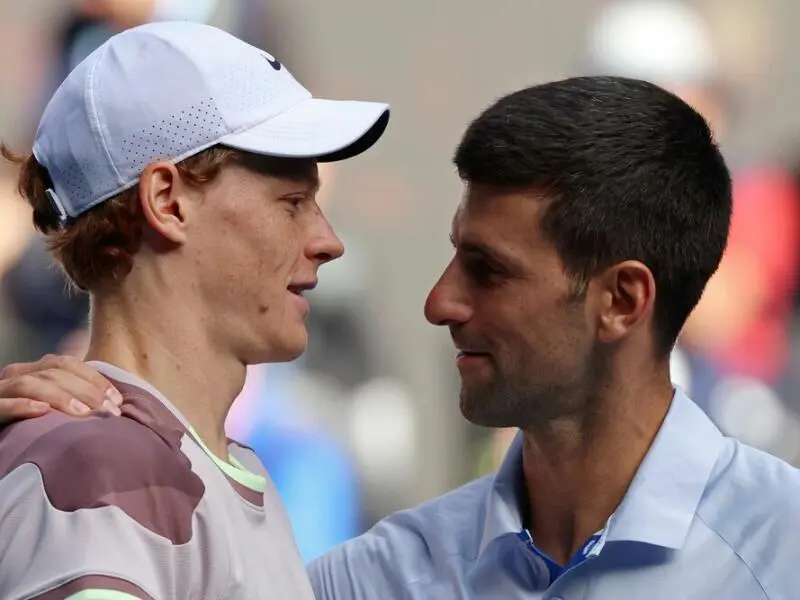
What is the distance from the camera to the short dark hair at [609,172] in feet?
5.82

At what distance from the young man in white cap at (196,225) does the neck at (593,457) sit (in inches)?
17.2

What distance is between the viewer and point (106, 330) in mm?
1376

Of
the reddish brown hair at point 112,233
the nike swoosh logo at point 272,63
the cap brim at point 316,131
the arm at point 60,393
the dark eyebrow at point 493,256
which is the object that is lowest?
the dark eyebrow at point 493,256

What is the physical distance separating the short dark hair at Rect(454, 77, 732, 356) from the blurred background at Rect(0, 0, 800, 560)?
2.32 m

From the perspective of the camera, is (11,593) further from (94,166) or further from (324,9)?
(324,9)

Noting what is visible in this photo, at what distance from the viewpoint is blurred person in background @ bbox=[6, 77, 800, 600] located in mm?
1749

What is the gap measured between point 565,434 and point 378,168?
282 centimetres

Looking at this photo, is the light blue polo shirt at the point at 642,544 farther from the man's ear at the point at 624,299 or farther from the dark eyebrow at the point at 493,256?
the dark eyebrow at the point at 493,256

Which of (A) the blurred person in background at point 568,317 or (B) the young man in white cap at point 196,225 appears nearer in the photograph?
(B) the young man in white cap at point 196,225

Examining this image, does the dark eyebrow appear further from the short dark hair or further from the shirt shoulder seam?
the shirt shoulder seam

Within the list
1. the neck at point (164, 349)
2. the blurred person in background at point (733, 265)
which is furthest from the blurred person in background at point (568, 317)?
the blurred person in background at point (733, 265)

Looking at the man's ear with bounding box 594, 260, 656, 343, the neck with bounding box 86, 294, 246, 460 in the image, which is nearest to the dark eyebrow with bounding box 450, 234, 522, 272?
the man's ear with bounding box 594, 260, 656, 343

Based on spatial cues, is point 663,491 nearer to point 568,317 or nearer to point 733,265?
point 568,317

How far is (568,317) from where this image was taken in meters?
1.78
